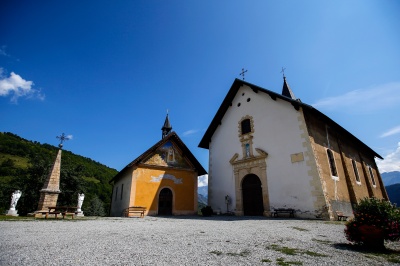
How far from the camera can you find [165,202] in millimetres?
16844

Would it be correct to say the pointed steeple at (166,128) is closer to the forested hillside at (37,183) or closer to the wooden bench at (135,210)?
the wooden bench at (135,210)

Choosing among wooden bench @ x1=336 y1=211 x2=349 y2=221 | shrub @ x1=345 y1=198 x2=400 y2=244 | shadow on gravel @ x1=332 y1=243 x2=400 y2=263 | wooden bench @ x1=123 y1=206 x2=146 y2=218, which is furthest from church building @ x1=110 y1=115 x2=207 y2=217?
shrub @ x1=345 y1=198 x2=400 y2=244

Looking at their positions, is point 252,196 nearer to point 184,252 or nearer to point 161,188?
point 161,188

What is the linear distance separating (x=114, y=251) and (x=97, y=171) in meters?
60.7

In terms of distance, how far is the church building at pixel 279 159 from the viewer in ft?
41.5

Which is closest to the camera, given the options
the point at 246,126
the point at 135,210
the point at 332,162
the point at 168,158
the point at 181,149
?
the point at 332,162

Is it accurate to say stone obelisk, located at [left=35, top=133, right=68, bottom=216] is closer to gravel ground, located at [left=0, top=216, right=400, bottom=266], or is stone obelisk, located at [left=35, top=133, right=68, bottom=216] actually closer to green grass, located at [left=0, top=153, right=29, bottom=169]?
gravel ground, located at [left=0, top=216, right=400, bottom=266]

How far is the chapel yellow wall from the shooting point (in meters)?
15.8

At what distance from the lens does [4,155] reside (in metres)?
50.3

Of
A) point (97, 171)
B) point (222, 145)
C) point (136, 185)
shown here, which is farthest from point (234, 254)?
point (97, 171)

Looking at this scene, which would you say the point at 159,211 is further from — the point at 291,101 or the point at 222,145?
the point at 291,101

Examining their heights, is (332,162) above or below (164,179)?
above

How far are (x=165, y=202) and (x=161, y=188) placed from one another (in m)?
1.18

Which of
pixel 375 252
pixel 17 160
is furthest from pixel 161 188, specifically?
pixel 17 160
